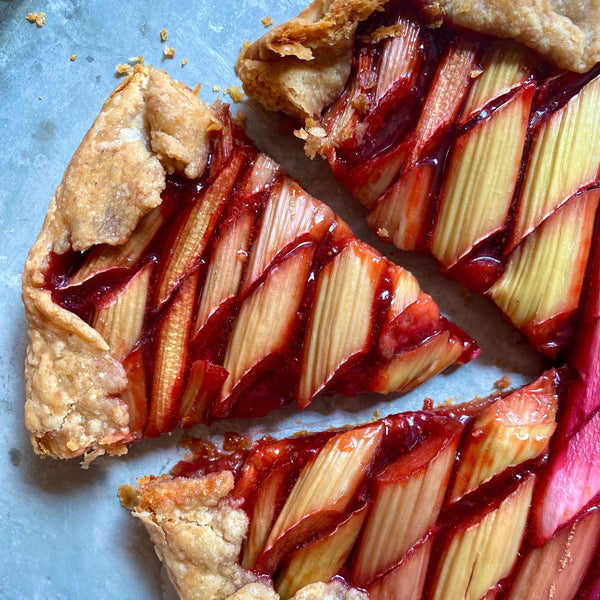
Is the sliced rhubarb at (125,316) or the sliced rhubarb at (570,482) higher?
the sliced rhubarb at (125,316)

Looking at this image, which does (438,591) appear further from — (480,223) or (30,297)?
(30,297)

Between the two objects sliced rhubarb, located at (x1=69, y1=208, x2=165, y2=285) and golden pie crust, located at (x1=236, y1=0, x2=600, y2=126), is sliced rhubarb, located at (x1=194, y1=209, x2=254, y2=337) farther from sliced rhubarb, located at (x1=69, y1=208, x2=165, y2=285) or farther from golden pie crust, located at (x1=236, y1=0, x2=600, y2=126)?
golden pie crust, located at (x1=236, y1=0, x2=600, y2=126)

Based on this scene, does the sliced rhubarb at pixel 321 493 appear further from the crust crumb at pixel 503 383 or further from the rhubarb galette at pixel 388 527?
the crust crumb at pixel 503 383

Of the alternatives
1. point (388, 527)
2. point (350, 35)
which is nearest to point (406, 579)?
point (388, 527)

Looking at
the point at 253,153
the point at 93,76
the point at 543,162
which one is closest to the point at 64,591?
the point at 253,153

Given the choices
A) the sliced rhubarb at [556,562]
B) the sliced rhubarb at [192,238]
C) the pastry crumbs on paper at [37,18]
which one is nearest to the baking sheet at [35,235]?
the pastry crumbs on paper at [37,18]
